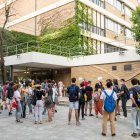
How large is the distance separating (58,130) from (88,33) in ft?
70.5

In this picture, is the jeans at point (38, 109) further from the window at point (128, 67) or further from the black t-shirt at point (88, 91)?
the window at point (128, 67)

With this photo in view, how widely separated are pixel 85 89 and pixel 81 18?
17842 mm

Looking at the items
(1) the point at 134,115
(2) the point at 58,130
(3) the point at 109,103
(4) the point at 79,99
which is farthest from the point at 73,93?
(1) the point at 134,115

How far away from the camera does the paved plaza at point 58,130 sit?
891 cm

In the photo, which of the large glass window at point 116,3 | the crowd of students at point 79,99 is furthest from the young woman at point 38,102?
the large glass window at point 116,3

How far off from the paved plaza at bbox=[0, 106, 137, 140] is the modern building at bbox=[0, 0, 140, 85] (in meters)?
11.5

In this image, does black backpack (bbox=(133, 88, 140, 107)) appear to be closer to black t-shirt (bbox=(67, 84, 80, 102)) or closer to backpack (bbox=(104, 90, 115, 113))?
backpack (bbox=(104, 90, 115, 113))

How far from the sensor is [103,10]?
33281 millimetres

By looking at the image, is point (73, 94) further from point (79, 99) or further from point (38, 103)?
point (38, 103)

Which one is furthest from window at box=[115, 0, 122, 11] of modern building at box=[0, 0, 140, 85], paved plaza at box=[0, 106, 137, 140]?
paved plaza at box=[0, 106, 137, 140]

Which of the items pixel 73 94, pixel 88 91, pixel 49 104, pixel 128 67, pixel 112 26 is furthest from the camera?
pixel 112 26

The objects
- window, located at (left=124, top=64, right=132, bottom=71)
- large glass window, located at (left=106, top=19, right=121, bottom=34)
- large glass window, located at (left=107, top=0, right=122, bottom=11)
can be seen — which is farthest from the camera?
large glass window, located at (left=107, top=0, right=122, bottom=11)

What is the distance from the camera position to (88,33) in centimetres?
3058

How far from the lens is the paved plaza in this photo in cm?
891
